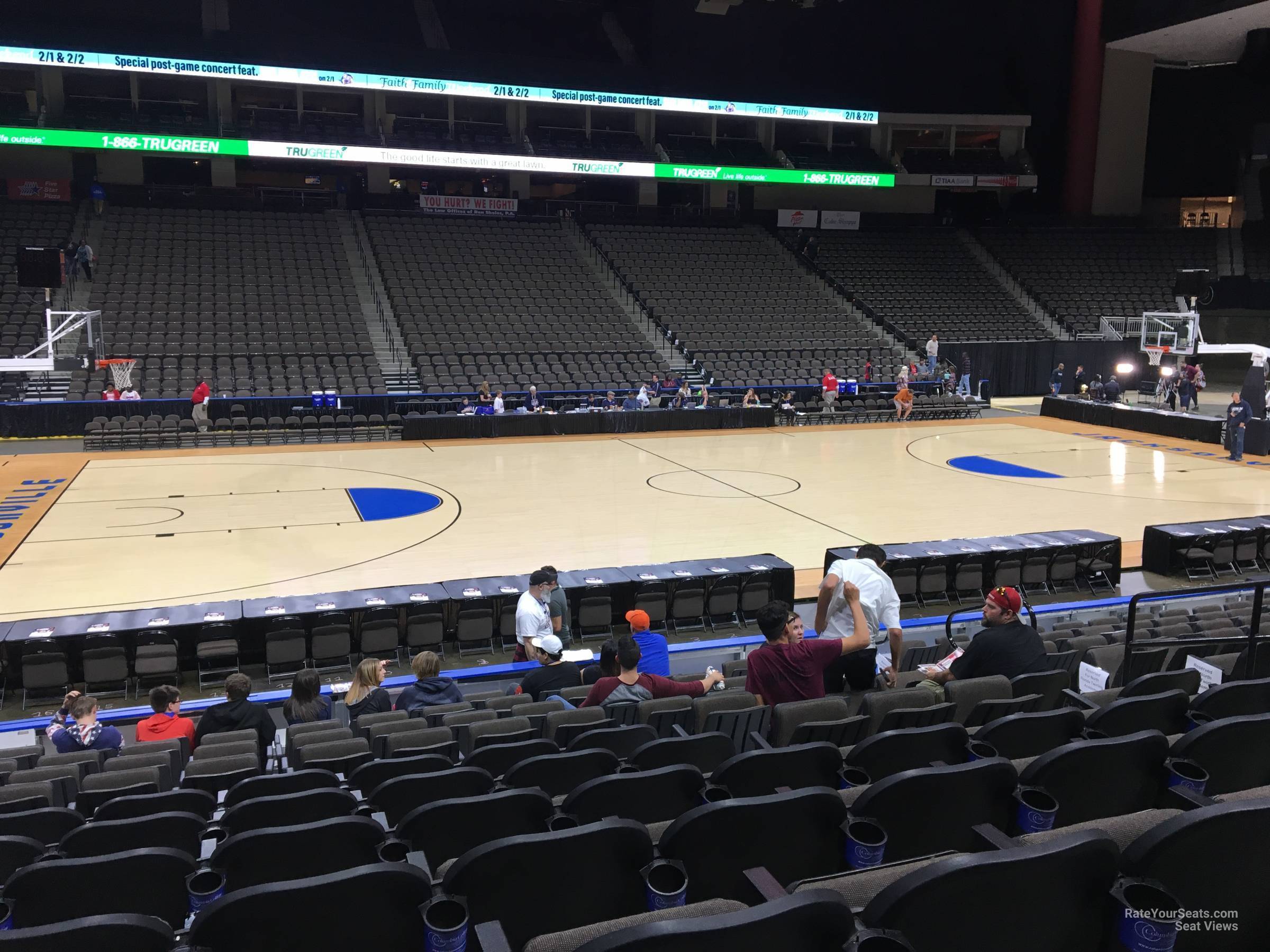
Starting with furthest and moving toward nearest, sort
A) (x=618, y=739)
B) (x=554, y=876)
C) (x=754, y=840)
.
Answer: (x=618, y=739) → (x=754, y=840) → (x=554, y=876)

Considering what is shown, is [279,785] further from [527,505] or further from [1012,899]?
[527,505]

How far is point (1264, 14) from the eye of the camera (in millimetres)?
31938

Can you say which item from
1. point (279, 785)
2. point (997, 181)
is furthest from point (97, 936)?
point (997, 181)

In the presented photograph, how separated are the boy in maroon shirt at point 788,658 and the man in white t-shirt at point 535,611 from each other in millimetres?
3075

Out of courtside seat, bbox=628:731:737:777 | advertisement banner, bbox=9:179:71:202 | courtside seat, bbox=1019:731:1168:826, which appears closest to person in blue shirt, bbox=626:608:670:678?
courtside seat, bbox=628:731:737:777

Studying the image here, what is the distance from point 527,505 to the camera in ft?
53.5

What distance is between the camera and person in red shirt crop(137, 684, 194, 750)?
6621 mm

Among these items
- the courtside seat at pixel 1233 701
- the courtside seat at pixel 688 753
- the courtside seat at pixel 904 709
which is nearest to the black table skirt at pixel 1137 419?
the courtside seat at pixel 904 709

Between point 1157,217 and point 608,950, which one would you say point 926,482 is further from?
point 1157,217

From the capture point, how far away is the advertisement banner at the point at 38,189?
3114 centimetres

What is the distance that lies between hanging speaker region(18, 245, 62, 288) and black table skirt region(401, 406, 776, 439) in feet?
26.6

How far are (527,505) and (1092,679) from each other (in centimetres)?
1158

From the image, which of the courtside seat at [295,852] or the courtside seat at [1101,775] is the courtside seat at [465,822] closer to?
the courtside seat at [295,852]

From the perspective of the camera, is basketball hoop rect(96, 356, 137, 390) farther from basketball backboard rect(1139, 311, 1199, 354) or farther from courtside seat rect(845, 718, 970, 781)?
basketball backboard rect(1139, 311, 1199, 354)
